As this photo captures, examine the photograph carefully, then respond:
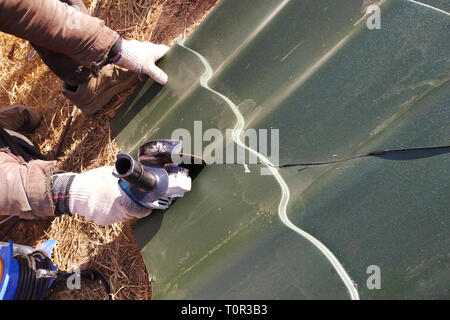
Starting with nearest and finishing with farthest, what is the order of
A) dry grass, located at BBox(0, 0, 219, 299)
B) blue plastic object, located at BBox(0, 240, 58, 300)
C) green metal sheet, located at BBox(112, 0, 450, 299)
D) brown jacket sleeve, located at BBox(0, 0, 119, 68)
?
green metal sheet, located at BBox(112, 0, 450, 299) → brown jacket sleeve, located at BBox(0, 0, 119, 68) → blue plastic object, located at BBox(0, 240, 58, 300) → dry grass, located at BBox(0, 0, 219, 299)

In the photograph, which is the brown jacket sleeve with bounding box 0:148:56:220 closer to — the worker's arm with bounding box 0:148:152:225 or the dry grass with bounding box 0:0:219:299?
the worker's arm with bounding box 0:148:152:225

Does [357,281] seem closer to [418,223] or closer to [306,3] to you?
[418,223]

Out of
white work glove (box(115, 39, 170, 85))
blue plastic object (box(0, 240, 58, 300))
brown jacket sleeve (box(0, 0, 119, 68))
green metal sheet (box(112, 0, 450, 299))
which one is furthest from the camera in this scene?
white work glove (box(115, 39, 170, 85))

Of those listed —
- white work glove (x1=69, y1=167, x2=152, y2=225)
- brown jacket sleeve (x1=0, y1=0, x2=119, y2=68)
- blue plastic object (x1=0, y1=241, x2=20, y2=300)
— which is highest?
brown jacket sleeve (x1=0, y1=0, x2=119, y2=68)

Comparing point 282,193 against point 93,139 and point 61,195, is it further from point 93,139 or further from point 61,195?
point 93,139

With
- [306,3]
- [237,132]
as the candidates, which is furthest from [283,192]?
[306,3]

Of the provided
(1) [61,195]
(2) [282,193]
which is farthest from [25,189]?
(2) [282,193]

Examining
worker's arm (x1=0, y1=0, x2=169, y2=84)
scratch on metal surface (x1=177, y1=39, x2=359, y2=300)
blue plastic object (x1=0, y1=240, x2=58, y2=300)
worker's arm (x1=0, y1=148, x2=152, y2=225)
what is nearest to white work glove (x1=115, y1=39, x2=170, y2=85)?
worker's arm (x1=0, y1=0, x2=169, y2=84)
